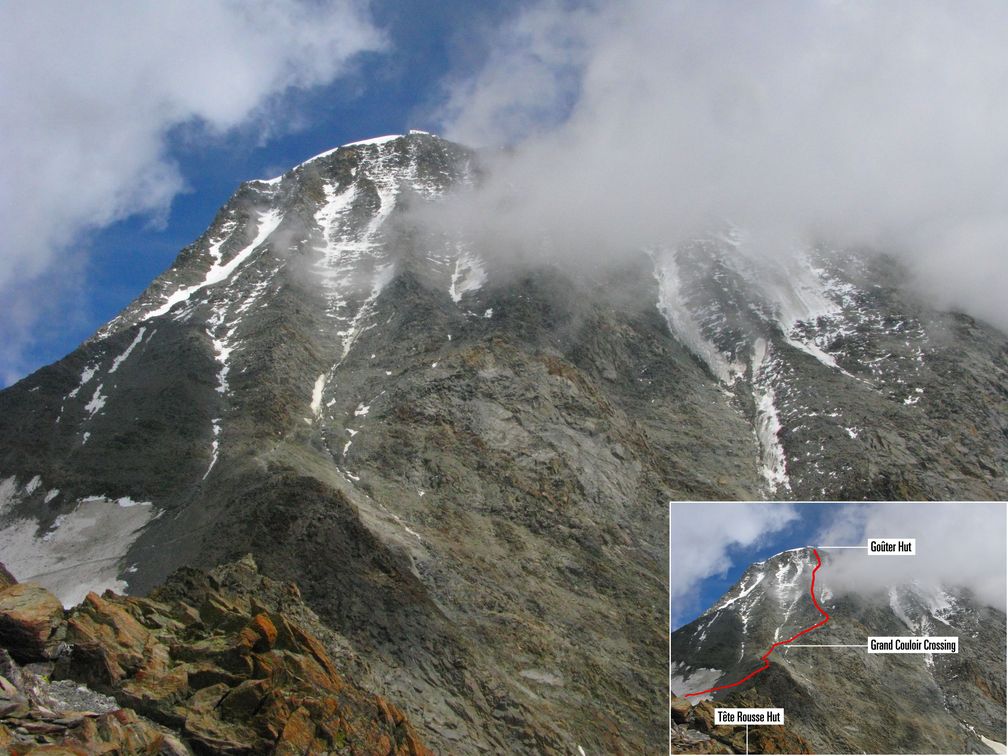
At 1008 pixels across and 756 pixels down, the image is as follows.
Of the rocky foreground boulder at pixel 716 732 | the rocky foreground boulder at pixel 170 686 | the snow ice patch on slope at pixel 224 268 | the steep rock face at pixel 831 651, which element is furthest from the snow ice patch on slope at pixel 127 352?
the rocky foreground boulder at pixel 716 732

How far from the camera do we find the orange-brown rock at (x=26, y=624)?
28047mm

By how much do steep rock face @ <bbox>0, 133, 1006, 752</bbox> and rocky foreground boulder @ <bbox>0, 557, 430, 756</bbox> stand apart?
9586 millimetres

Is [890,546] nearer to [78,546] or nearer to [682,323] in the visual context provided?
[78,546]

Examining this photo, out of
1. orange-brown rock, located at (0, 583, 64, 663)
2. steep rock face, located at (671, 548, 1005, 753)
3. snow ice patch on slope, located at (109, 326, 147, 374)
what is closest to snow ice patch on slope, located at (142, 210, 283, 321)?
snow ice patch on slope, located at (109, 326, 147, 374)

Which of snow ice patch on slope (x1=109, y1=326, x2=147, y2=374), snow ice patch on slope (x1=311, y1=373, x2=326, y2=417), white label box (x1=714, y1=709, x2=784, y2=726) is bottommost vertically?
white label box (x1=714, y1=709, x2=784, y2=726)

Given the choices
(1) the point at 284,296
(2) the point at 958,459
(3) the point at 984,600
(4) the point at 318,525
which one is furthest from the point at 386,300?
(3) the point at 984,600

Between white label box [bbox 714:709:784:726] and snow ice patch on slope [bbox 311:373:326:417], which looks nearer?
white label box [bbox 714:709:784:726]

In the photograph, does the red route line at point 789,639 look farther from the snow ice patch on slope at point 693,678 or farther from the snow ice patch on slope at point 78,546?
the snow ice patch on slope at point 78,546

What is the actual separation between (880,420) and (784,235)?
5382 cm

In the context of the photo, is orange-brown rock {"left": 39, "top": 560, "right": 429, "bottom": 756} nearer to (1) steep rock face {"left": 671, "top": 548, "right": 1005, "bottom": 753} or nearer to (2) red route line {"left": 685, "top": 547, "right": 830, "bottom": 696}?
(1) steep rock face {"left": 671, "top": 548, "right": 1005, "bottom": 753}

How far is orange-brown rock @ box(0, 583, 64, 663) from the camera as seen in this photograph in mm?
28047

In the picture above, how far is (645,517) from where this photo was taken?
7538 cm

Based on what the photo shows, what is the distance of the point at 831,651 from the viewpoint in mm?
26094

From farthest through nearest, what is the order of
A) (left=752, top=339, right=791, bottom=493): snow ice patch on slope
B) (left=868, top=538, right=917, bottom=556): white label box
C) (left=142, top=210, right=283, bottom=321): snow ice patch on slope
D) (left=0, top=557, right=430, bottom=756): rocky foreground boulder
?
(left=142, top=210, right=283, bottom=321): snow ice patch on slope < (left=752, top=339, right=791, bottom=493): snow ice patch on slope < (left=0, top=557, right=430, bottom=756): rocky foreground boulder < (left=868, top=538, right=917, bottom=556): white label box
